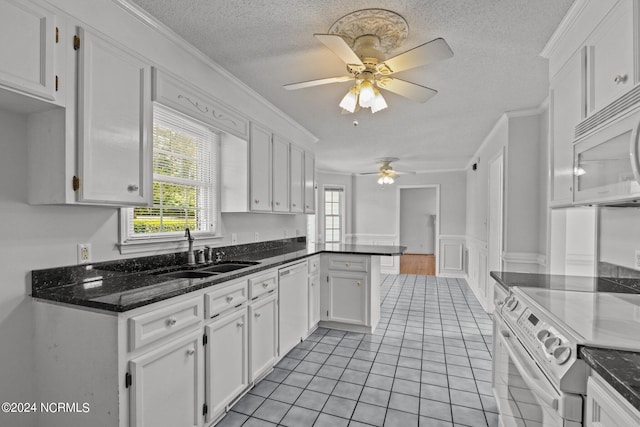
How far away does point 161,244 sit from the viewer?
229 centimetres

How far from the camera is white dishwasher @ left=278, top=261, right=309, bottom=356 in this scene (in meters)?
2.81

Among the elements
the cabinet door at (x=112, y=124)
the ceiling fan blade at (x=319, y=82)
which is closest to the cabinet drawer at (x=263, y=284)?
the cabinet door at (x=112, y=124)

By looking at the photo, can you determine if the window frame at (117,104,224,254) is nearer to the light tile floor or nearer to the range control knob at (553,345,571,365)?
the light tile floor

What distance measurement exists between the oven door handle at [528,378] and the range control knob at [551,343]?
0.45 feet

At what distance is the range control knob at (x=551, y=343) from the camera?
1.09 metres

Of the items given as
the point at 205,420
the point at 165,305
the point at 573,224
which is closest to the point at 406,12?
the point at 165,305

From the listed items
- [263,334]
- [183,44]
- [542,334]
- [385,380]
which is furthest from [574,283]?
[183,44]

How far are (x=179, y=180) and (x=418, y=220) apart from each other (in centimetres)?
928

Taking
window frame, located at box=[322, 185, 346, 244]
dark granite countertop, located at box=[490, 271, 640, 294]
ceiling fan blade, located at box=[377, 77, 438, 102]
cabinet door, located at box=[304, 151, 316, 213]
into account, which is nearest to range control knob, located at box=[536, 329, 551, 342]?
dark granite countertop, located at box=[490, 271, 640, 294]

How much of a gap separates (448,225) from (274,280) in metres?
5.77

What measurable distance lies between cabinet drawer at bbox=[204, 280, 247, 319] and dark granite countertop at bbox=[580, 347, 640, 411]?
173 cm

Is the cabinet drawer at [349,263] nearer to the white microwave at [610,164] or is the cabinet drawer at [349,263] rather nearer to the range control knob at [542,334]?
the white microwave at [610,164]

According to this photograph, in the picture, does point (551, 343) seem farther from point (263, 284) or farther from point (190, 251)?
point (190, 251)

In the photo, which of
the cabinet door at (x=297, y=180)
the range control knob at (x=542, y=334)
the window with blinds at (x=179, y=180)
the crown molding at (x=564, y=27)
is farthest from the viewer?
the cabinet door at (x=297, y=180)
